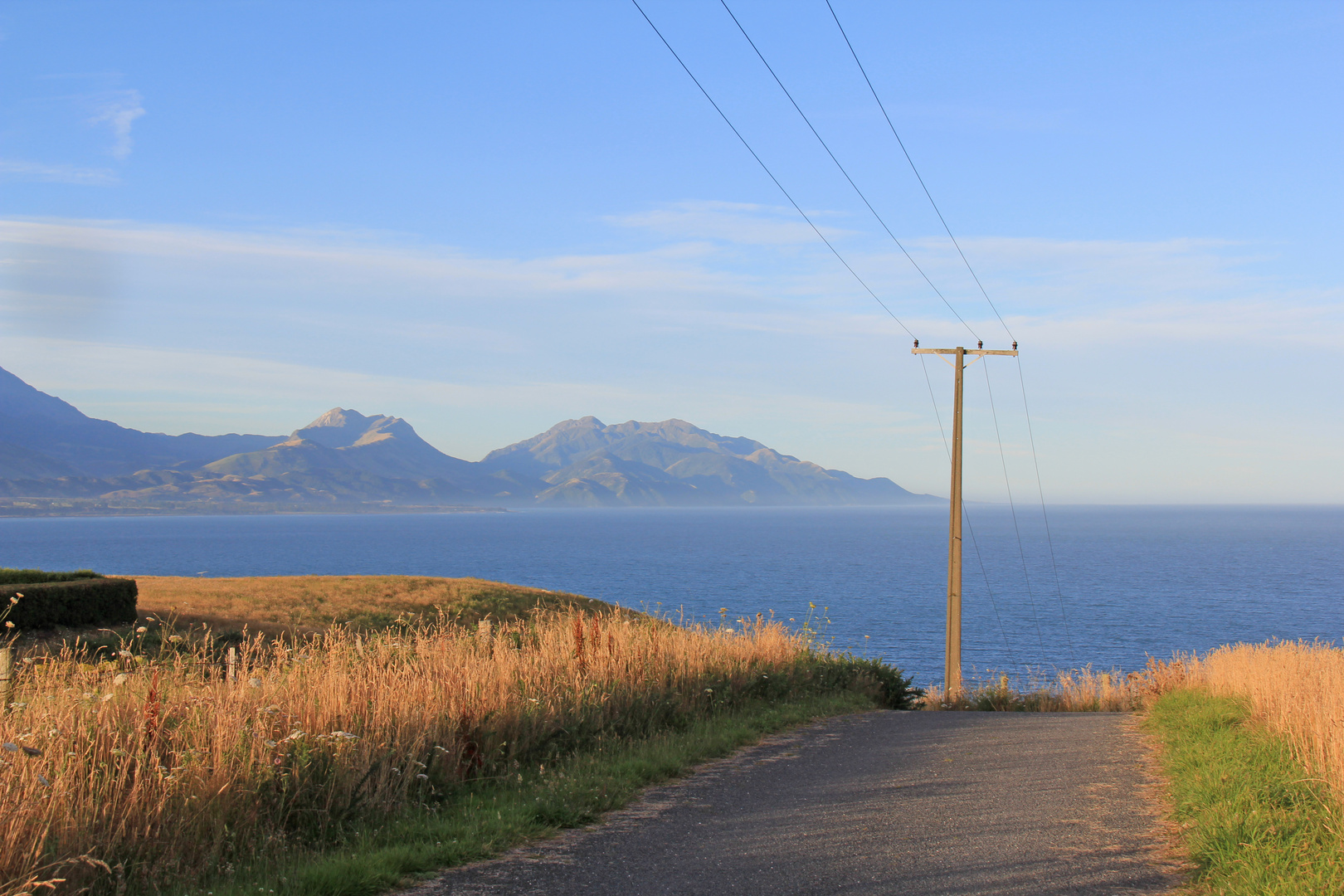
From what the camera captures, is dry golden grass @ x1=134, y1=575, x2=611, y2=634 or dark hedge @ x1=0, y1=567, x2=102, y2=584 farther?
dry golden grass @ x1=134, y1=575, x2=611, y2=634

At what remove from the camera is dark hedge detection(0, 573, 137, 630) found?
18.5 metres

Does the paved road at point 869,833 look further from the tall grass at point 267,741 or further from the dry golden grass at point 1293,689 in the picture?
the tall grass at point 267,741

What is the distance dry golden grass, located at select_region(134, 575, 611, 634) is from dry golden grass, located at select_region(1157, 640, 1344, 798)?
1587 centimetres

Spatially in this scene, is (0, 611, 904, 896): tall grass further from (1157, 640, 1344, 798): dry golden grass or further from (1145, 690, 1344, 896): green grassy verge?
(1157, 640, 1344, 798): dry golden grass

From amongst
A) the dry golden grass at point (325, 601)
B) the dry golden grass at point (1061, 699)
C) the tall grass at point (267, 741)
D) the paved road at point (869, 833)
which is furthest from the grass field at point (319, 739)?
the dry golden grass at point (325, 601)

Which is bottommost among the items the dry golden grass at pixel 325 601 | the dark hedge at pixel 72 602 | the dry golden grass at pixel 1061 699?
the dry golden grass at pixel 1061 699

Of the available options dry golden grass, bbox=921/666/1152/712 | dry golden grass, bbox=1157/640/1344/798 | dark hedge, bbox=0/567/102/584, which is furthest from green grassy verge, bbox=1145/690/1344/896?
dark hedge, bbox=0/567/102/584

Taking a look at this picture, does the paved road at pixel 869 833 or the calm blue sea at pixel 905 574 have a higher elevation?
the paved road at pixel 869 833

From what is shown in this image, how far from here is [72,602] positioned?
19672mm

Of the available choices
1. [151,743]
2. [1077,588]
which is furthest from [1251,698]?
[1077,588]

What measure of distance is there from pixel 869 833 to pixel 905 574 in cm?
8841

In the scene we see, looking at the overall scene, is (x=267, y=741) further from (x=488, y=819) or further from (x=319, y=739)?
(x=488, y=819)

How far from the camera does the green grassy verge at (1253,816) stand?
4.75 meters

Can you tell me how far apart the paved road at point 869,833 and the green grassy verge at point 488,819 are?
19cm
